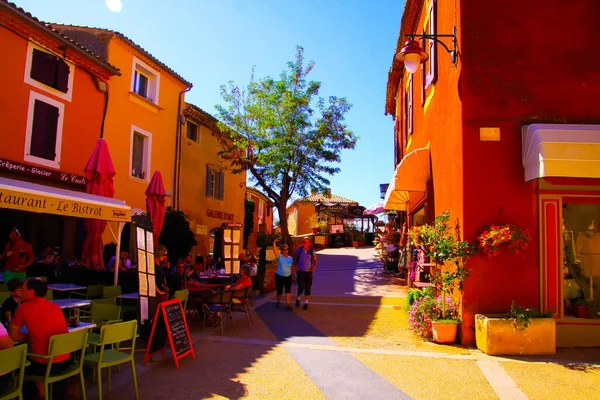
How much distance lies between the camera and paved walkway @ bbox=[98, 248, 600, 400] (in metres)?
5.14

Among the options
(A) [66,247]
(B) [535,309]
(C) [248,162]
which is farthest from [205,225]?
(B) [535,309]

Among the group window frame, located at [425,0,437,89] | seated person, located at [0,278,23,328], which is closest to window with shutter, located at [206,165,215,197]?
window frame, located at [425,0,437,89]

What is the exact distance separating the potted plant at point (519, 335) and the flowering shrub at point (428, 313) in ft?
2.77

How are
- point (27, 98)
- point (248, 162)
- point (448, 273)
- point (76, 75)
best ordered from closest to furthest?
point (448, 273)
point (27, 98)
point (76, 75)
point (248, 162)

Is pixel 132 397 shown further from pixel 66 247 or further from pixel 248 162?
pixel 248 162

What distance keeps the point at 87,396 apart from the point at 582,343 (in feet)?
23.6

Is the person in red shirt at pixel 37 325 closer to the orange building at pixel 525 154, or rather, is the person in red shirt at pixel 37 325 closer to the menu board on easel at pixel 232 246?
the orange building at pixel 525 154

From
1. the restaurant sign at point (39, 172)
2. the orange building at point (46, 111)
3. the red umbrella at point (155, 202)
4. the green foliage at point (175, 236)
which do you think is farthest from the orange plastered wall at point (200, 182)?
the red umbrella at point (155, 202)

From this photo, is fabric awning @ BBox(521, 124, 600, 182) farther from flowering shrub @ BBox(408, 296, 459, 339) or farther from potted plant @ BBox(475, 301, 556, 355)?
flowering shrub @ BBox(408, 296, 459, 339)

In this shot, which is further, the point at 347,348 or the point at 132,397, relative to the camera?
the point at 347,348

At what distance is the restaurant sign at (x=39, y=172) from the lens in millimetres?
10727

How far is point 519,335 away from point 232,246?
23.7 feet

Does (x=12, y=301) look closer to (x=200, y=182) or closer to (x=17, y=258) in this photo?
(x=17, y=258)

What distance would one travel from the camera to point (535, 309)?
721cm
